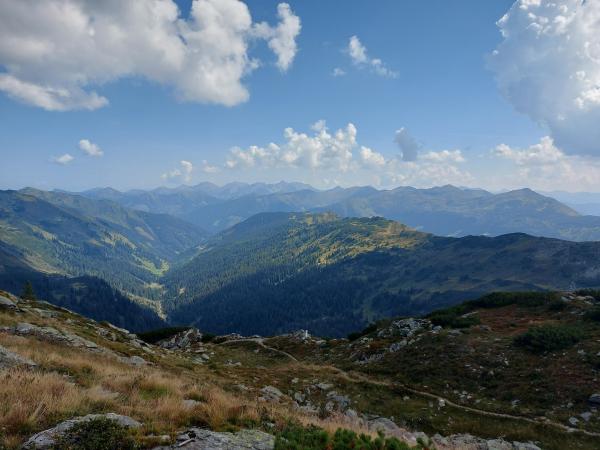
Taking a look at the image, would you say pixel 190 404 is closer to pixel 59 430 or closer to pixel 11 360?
pixel 59 430

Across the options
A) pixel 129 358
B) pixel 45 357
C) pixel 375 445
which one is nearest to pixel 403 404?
pixel 375 445

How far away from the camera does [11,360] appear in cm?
1617

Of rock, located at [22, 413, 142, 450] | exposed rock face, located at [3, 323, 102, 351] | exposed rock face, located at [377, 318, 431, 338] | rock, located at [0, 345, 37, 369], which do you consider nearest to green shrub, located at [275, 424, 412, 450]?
rock, located at [22, 413, 142, 450]

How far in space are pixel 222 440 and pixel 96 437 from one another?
3347 mm

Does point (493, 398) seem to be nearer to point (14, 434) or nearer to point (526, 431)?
point (526, 431)

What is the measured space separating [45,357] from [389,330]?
47.4 m

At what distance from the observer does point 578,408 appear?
25.8 meters

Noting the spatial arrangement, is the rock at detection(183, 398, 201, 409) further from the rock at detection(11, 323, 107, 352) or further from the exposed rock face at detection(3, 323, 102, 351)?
the rock at detection(11, 323, 107, 352)

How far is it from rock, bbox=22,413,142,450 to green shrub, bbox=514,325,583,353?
1549 inches

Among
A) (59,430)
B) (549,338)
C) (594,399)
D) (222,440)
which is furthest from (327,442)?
(549,338)

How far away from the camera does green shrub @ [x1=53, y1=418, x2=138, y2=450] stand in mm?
8227

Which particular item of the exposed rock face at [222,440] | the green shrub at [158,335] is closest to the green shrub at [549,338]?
the exposed rock face at [222,440]

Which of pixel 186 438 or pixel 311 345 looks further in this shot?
pixel 311 345

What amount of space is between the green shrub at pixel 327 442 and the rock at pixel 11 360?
13.4m
